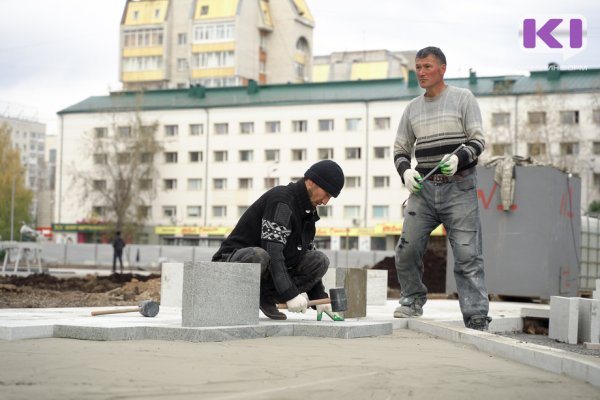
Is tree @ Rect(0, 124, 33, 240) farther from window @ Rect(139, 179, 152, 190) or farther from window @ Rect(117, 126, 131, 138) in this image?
window @ Rect(139, 179, 152, 190)

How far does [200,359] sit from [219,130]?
7455 centimetres

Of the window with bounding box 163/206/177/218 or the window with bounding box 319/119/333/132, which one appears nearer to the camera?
the window with bounding box 319/119/333/132

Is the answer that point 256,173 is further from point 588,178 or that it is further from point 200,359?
point 200,359

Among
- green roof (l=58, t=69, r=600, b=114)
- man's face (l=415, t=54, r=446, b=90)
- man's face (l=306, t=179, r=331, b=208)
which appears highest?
green roof (l=58, t=69, r=600, b=114)

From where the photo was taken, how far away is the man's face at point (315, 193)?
23.7ft

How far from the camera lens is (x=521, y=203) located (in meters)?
16.3

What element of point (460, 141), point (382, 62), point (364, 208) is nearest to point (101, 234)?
point (364, 208)

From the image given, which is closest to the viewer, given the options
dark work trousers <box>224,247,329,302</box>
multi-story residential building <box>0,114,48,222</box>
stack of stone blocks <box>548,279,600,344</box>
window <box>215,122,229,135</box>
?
dark work trousers <box>224,247,329,302</box>

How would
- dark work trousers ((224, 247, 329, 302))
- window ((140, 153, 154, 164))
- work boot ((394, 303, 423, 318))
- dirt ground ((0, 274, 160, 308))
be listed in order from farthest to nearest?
window ((140, 153, 154, 164))
dirt ground ((0, 274, 160, 308))
work boot ((394, 303, 423, 318))
dark work trousers ((224, 247, 329, 302))

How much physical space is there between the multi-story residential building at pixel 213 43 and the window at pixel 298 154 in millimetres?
14642

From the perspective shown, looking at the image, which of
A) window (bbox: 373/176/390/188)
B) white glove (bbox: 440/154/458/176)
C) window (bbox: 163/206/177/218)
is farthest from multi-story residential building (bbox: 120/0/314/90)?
white glove (bbox: 440/154/458/176)

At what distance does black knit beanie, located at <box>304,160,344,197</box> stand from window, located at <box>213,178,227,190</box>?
239 ft

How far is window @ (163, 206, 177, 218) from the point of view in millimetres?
81562

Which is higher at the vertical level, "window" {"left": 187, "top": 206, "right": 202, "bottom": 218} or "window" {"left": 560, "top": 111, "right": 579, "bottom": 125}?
"window" {"left": 560, "top": 111, "right": 579, "bottom": 125}
